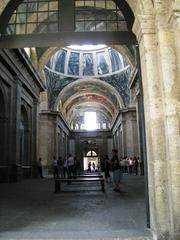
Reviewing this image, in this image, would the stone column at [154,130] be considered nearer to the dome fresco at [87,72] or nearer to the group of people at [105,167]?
the group of people at [105,167]

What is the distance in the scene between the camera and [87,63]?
30.0 m

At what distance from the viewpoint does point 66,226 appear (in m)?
4.26

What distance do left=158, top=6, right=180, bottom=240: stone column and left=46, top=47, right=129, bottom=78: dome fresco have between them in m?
23.6

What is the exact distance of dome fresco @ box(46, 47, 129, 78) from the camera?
2780cm

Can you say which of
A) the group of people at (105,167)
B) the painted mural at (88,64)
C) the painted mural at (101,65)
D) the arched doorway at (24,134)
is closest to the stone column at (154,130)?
the group of people at (105,167)

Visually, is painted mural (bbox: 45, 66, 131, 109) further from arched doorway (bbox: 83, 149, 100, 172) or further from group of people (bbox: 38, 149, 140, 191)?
arched doorway (bbox: 83, 149, 100, 172)

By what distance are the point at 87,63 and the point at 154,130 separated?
26894 mm

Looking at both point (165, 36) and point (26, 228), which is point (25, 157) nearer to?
point (26, 228)

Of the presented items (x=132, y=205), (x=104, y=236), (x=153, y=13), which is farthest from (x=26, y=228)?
(x=153, y=13)

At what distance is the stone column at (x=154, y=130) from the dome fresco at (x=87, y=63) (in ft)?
76.6

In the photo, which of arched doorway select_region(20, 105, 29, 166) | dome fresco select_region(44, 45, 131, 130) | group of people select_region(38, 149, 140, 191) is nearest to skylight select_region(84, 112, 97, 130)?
dome fresco select_region(44, 45, 131, 130)

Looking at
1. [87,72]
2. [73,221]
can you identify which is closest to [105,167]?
[73,221]

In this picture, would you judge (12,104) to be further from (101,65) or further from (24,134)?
(101,65)

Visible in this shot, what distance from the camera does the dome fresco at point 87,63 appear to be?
27.8 metres
